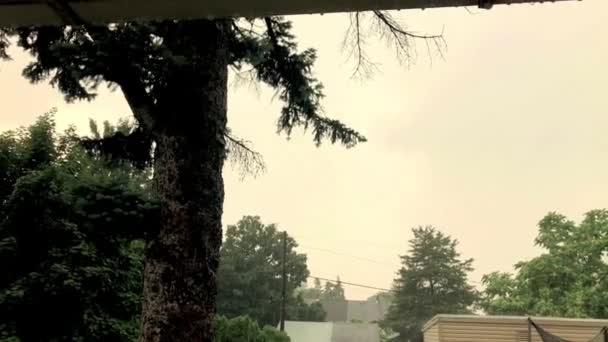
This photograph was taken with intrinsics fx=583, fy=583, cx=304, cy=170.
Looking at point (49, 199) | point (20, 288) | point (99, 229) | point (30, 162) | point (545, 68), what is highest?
point (545, 68)

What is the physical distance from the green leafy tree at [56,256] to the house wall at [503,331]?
316 inches

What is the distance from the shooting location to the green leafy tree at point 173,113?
173 inches

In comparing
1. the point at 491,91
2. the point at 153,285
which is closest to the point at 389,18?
the point at 153,285

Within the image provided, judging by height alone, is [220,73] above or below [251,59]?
below

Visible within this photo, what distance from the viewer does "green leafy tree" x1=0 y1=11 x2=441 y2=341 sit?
4391mm

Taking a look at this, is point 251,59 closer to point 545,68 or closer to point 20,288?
point 20,288

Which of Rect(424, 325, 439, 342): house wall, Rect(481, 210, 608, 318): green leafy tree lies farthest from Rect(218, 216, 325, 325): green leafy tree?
Rect(424, 325, 439, 342): house wall

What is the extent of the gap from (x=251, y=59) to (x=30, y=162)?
3.17 meters

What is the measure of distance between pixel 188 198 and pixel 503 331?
9804mm

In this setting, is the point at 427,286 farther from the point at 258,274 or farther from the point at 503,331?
the point at 503,331

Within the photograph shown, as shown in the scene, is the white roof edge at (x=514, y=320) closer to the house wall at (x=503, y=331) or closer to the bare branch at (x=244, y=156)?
the house wall at (x=503, y=331)

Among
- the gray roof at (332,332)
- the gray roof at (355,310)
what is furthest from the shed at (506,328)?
the gray roof at (355,310)

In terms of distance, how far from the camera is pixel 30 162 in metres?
7.16

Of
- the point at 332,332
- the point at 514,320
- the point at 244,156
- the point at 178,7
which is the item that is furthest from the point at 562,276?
the point at 178,7
